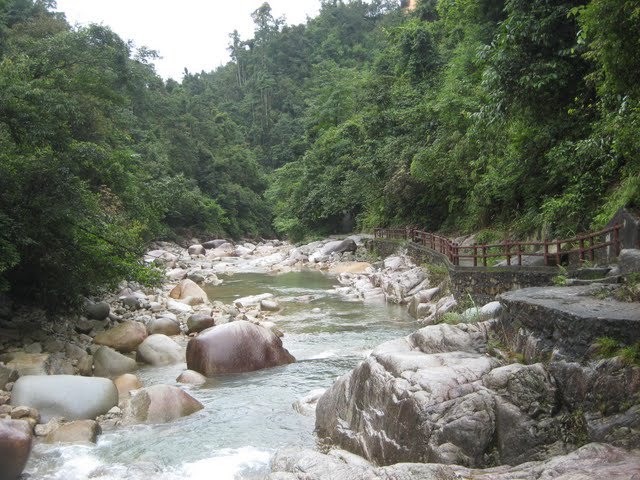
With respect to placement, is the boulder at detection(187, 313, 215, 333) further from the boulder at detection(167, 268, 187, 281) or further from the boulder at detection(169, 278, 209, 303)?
the boulder at detection(167, 268, 187, 281)

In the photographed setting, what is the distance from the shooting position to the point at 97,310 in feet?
40.2

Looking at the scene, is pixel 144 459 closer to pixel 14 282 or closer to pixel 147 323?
pixel 14 282

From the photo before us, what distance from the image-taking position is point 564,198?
1203cm

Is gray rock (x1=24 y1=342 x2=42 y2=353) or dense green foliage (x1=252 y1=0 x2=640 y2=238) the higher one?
dense green foliage (x1=252 y1=0 x2=640 y2=238)

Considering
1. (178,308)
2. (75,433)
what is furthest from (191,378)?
(178,308)

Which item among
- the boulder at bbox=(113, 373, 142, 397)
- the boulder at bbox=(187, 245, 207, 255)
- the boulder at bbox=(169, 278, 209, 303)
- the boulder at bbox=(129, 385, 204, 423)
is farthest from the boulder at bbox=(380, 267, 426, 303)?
the boulder at bbox=(187, 245, 207, 255)

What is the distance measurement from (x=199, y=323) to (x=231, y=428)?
5.57 m

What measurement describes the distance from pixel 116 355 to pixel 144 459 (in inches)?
159

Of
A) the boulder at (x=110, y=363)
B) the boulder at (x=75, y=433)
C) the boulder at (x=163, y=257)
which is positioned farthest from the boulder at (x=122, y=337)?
the boulder at (x=163, y=257)

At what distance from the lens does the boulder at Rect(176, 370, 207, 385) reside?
9133mm

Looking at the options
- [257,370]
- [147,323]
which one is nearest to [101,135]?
[147,323]

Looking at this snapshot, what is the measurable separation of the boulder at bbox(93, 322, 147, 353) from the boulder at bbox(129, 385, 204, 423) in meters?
3.50

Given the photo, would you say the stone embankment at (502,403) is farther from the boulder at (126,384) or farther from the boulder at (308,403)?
the boulder at (126,384)

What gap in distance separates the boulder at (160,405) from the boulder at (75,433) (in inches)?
26.5
